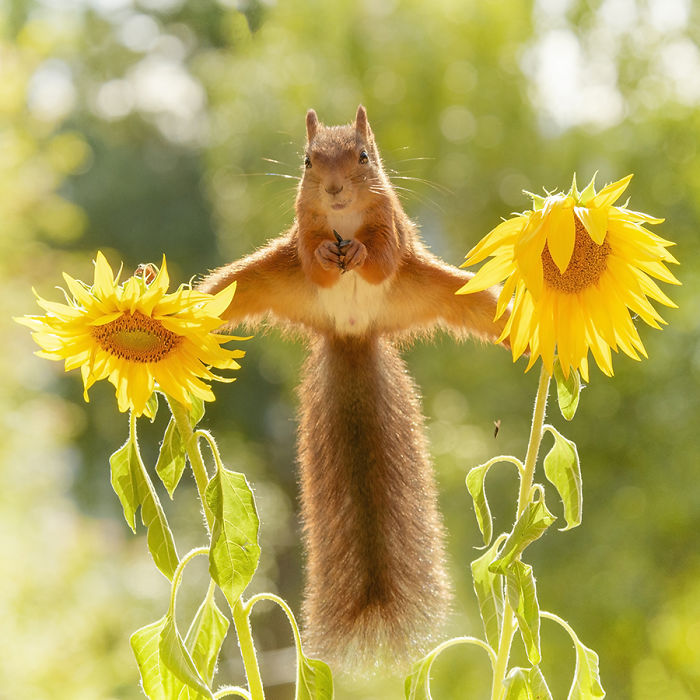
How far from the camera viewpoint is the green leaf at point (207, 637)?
1.97ft

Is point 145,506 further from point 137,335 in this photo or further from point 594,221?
point 594,221

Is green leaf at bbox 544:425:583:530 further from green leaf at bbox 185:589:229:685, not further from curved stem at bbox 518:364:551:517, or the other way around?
green leaf at bbox 185:589:229:685

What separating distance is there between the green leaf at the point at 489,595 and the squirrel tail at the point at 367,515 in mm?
24

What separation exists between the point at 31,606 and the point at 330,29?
2.24m

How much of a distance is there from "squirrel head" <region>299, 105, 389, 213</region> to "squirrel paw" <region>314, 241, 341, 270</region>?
44mm

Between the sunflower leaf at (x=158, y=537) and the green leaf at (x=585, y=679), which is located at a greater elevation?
the sunflower leaf at (x=158, y=537)

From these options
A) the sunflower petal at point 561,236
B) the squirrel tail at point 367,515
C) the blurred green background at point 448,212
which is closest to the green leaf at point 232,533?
the squirrel tail at point 367,515

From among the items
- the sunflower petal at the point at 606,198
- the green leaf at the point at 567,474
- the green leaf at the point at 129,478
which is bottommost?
the green leaf at the point at 129,478

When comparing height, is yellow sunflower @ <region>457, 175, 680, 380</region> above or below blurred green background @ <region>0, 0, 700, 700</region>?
above

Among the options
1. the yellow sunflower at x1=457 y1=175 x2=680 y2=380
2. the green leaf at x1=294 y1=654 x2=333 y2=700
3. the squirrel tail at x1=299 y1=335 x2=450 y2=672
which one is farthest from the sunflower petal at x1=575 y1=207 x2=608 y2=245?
the green leaf at x1=294 y1=654 x2=333 y2=700

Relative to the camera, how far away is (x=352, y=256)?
0.59 metres

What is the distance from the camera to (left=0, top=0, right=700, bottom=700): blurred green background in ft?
9.43

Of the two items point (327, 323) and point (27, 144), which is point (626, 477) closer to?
point (27, 144)

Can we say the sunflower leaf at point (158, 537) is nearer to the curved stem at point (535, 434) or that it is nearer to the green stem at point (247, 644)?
the green stem at point (247, 644)
